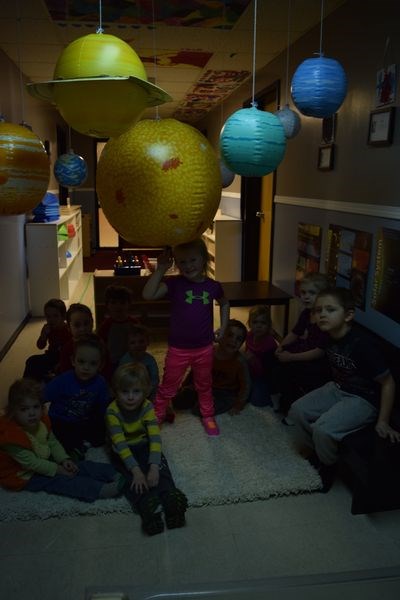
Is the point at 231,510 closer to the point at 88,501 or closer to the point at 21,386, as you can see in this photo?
the point at 88,501

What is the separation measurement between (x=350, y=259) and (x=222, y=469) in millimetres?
1416

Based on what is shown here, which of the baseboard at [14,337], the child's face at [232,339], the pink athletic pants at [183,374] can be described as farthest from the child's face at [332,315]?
the baseboard at [14,337]

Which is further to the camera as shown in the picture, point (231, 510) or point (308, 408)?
point (308, 408)

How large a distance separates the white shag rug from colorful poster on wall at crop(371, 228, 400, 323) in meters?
0.82

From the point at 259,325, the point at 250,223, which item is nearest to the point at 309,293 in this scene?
the point at 259,325

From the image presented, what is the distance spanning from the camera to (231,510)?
2.03 metres

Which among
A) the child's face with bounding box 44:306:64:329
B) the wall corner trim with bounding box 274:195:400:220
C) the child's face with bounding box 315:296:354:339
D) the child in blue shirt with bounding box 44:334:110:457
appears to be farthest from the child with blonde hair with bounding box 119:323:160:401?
the wall corner trim with bounding box 274:195:400:220

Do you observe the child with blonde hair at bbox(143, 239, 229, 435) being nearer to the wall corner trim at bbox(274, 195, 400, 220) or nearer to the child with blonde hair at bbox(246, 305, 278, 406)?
the child with blonde hair at bbox(246, 305, 278, 406)

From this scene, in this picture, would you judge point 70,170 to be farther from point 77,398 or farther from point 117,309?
point 77,398

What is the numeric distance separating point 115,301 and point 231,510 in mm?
1486

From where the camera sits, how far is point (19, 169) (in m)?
1.72

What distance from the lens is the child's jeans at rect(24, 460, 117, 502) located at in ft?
6.72

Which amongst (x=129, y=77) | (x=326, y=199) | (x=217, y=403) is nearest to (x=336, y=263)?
(x=326, y=199)

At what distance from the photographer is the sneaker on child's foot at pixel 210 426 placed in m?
2.58
